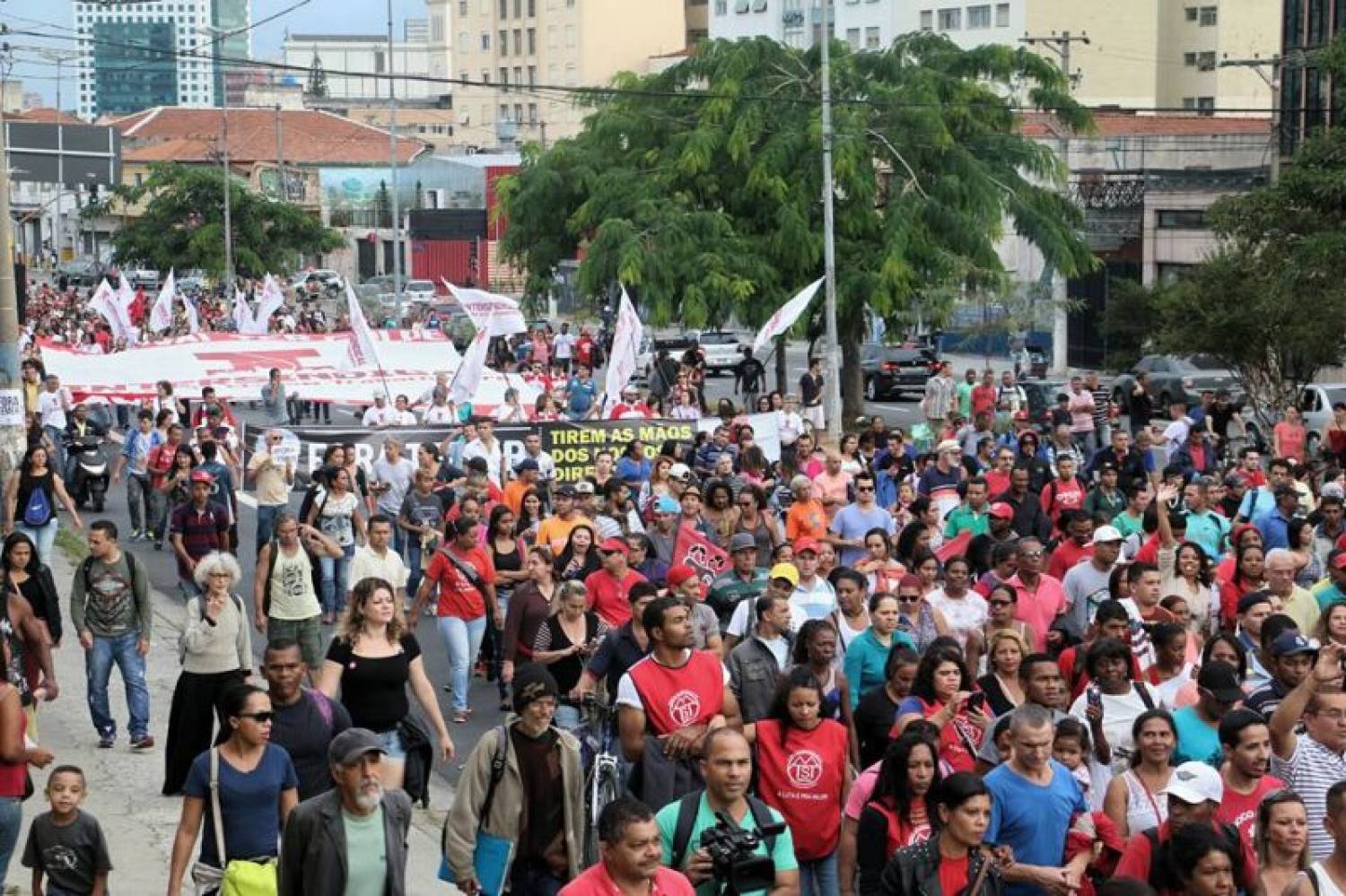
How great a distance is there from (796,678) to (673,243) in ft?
85.2

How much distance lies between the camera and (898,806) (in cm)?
847

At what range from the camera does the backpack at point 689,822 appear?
26.2 feet

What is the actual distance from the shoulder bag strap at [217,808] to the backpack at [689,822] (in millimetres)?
1787

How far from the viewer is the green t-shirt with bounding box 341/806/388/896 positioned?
791cm

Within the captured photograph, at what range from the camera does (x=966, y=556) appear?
1436 cm

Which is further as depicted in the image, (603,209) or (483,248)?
(483,248)

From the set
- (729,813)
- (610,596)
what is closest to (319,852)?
(729,813)

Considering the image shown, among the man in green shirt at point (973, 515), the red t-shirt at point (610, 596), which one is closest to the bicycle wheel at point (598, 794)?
the red t-shirt at point (610, 596)

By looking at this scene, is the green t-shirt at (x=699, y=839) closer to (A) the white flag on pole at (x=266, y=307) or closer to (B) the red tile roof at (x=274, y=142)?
(A) the white flag on pole at (x=266, y=307)

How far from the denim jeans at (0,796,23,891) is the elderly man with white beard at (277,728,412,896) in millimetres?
2397

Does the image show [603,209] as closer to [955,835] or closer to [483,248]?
[955,835]

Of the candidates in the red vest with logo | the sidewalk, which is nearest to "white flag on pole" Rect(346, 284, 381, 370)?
the sidewalk

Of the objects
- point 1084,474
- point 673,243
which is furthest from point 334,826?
point 673,243

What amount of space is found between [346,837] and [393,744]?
2559 mm
